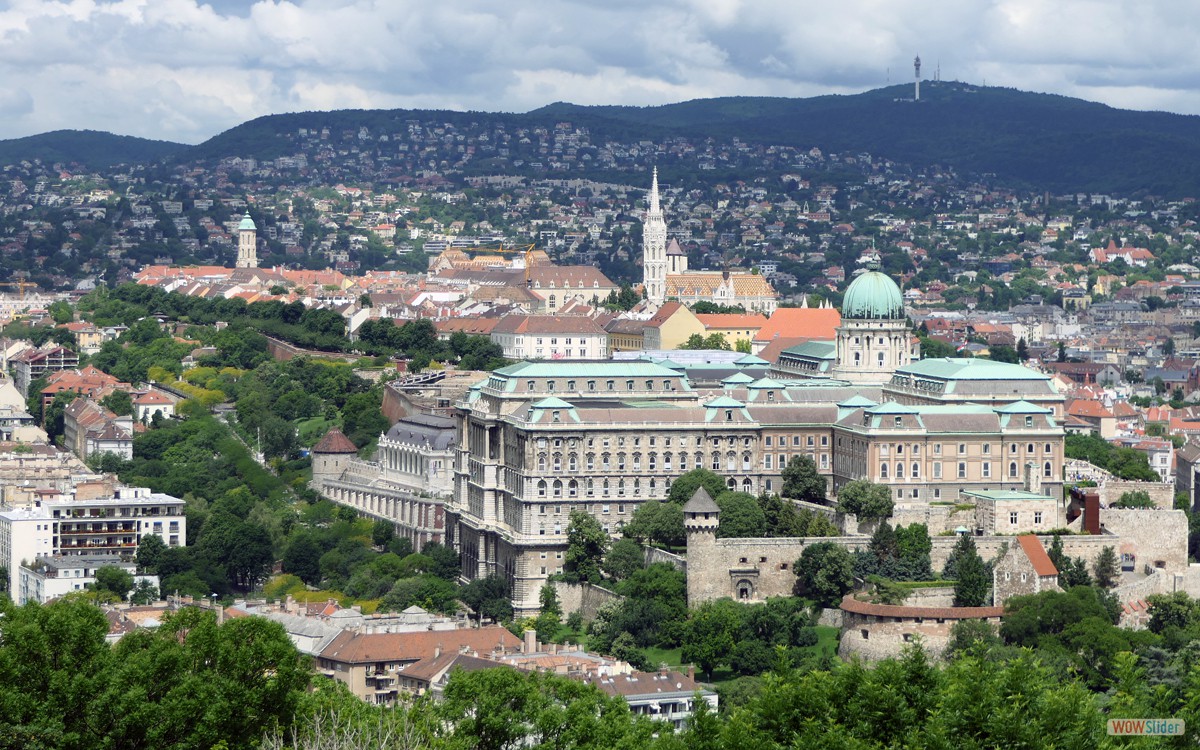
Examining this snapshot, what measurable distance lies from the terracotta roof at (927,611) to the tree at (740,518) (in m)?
9.07

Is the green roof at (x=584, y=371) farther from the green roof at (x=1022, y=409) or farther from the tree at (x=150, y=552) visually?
the tree at (x=150, y=552)

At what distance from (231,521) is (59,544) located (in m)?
Answer: 7.31

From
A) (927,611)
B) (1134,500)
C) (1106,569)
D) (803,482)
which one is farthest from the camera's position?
(803,482)

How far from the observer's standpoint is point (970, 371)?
356 feet

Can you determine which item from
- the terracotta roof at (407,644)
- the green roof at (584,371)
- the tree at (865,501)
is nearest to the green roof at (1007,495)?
the tree at (865,501)

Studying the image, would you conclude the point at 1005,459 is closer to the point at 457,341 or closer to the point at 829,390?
the point at 829,390

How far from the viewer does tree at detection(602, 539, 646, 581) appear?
323 ft

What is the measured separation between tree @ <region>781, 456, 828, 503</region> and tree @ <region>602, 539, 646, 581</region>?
22.3 feet

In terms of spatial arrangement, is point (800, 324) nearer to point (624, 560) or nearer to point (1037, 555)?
point (624, 560)

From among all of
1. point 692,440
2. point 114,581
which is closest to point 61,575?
point 114,581

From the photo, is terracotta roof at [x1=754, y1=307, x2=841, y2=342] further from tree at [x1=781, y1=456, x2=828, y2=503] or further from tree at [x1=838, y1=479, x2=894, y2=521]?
tree at [x1=838, y1=479, x2=894, y2=521]

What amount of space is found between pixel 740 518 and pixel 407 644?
13711mm

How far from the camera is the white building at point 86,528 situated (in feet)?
381

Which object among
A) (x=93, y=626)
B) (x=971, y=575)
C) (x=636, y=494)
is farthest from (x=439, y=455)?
(x=93, y=626)
